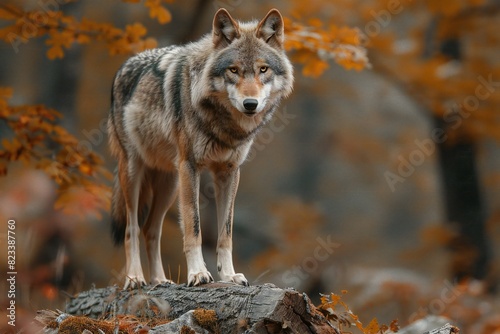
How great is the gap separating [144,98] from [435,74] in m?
6.55

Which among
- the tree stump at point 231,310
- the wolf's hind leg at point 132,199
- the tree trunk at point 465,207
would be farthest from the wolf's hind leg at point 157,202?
the tree trunk at point 465,207

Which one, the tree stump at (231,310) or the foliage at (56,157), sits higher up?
the foliage at (56,157)

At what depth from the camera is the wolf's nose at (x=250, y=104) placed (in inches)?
168

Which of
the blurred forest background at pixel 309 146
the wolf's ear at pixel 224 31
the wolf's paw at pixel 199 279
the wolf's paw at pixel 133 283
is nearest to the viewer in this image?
the wolf's paw at pixel 199 279

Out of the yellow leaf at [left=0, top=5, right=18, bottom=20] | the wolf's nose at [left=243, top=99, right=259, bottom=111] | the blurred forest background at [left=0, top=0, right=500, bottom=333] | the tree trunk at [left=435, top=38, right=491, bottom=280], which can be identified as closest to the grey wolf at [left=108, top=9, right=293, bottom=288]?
the wolf's nose at [left=243, top=99, right=259, bottom=111]

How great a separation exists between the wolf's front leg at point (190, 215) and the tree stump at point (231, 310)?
1.17 feet

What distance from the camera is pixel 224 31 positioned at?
4773 mm

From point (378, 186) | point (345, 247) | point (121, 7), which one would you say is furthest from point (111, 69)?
point (378, 186)

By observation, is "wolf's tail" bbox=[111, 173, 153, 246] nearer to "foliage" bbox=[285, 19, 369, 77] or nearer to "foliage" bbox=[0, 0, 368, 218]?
"foliage" bbox=[0, 0, 368, 218]

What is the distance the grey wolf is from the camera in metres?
4.56

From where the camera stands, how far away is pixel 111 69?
461 inches

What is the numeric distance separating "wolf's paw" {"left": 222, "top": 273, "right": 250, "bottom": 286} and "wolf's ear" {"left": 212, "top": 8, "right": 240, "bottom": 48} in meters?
1.73

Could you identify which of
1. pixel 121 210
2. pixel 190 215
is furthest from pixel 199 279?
pixel 121 210

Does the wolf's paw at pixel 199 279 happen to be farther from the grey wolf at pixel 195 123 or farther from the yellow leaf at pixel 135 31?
the yellow leaf at pixel 135 31
